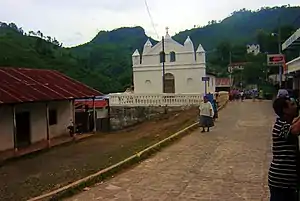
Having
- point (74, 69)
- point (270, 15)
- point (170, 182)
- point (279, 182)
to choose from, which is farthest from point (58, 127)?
point (270, 15)

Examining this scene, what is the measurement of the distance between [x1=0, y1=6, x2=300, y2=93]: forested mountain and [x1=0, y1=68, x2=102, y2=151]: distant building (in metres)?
21.0

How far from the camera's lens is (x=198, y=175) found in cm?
903

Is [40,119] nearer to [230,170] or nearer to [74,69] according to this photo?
[230,170]

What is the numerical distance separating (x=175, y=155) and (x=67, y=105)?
10371 millimetres

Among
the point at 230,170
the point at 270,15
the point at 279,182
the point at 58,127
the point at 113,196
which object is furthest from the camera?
the point at 270,15

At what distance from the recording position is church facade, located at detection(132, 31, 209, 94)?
1722 inches

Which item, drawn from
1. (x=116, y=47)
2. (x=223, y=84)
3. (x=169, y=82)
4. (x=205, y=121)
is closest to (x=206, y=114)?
(x=205, y=121)

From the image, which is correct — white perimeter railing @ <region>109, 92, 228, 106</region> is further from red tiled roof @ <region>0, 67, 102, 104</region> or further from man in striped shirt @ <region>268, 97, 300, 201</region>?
man in striped shirt @ <region>268, 97, 300, 201</region>

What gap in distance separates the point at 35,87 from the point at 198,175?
10.2 metres

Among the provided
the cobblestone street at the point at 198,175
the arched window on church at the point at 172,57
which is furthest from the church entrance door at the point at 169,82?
the cobblestone street at the point at 198,175

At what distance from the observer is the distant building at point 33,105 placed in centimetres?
1527

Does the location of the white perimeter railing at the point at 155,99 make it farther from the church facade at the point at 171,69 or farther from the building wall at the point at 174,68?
the building wall at the point at 174,68

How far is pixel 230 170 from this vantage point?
9445mm

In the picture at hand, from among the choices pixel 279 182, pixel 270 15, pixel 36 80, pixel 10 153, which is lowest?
pixel 10 153
